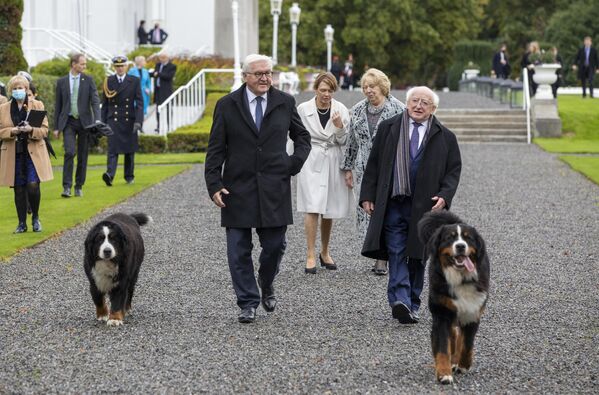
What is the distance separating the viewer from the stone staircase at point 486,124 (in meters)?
30.7

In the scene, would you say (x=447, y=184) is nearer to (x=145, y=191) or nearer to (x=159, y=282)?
(x=159, y=282)

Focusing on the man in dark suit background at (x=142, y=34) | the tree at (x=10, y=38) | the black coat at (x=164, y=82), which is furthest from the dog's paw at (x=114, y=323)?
the man in dark suit background at (x=142, y=34)

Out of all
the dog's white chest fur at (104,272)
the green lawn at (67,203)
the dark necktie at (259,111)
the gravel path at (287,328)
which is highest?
the dark necktie at (259,111)

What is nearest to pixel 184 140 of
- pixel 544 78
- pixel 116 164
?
pixel 116 164

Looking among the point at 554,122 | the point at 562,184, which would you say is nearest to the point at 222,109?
the point at 562,184

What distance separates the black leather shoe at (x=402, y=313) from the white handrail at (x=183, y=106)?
19360 mm

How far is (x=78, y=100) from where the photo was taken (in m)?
17.6

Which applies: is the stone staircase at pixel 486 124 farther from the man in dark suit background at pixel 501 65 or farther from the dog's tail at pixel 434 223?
the dog's tail at pixel 434 223

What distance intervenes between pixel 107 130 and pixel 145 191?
59.0 inches

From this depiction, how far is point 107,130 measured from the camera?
17.6m

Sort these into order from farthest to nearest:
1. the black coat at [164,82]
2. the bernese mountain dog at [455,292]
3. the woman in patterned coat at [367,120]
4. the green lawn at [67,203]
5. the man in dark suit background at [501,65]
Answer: the man in dark suit background at [501,65] → the black coat at [164,82] → the green lawn at [67,203] → the woman in patterned coat at [367,120] → the bernese mountain dog at [455,292]

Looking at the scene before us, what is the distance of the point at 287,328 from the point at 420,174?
144 centimetres

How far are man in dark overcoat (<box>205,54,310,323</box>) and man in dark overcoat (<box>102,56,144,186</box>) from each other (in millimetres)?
10382

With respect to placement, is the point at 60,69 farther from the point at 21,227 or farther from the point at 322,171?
the point at 322,171
